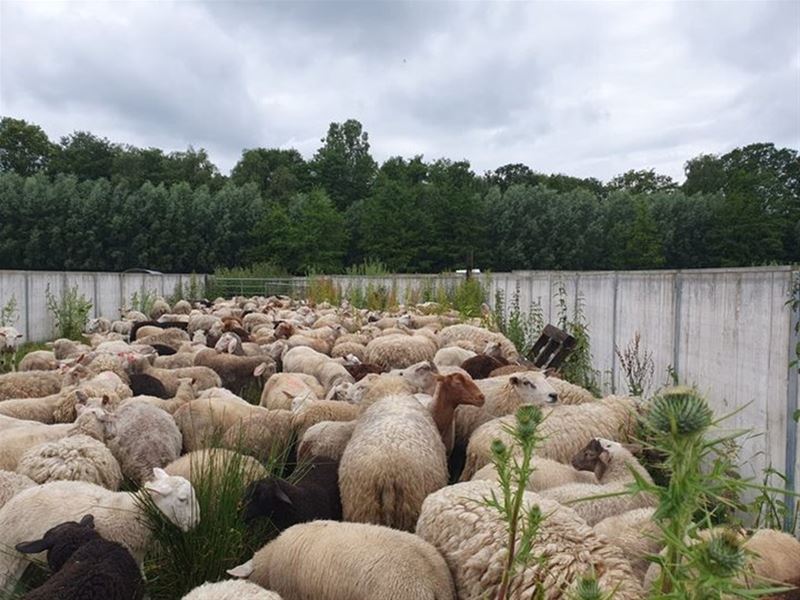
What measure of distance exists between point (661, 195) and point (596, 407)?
211ft

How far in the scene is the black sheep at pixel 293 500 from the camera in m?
4.01

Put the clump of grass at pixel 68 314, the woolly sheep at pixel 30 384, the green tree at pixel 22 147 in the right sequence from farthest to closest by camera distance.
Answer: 1. the green tree at pixel 22 147
2. the clump of grass at pixel 68 314
3. the woolly sheep at pixel 30 384

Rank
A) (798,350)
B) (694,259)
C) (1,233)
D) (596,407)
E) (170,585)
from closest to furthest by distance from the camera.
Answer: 1. (170,585)
2. (798,350)
3. (596,407)
4. (1,233)
5. (694,259)

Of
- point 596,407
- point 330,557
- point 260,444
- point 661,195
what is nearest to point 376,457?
point 330,557

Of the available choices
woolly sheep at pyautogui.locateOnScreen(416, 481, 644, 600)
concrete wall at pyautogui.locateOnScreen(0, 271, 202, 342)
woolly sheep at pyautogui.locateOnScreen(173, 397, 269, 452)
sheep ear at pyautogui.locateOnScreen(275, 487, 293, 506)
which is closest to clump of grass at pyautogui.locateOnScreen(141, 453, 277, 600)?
sheep ear at pyautogui.locateOnScreen(275, 487, 293, 506)

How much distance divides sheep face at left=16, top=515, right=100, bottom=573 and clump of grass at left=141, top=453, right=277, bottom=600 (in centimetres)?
43

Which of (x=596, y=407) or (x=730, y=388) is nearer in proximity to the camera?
(x=730, y=388)

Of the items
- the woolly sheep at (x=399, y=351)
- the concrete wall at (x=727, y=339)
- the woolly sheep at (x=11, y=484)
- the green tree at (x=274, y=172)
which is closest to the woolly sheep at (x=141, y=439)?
the woolly sheep at (x=11, y=484)

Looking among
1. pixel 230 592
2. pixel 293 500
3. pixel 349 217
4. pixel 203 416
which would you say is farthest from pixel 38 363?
pixel 349 217

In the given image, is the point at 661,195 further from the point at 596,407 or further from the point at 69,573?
the point at 69,573

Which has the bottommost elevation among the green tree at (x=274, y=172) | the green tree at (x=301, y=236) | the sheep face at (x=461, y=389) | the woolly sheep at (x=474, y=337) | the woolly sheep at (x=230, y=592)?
the woolly sheep at (x=230, y=592)

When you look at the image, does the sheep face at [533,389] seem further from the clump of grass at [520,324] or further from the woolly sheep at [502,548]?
the clump of grass at [520,324]

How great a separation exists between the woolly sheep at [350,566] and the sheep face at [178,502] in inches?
19.3

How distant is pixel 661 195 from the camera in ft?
213
